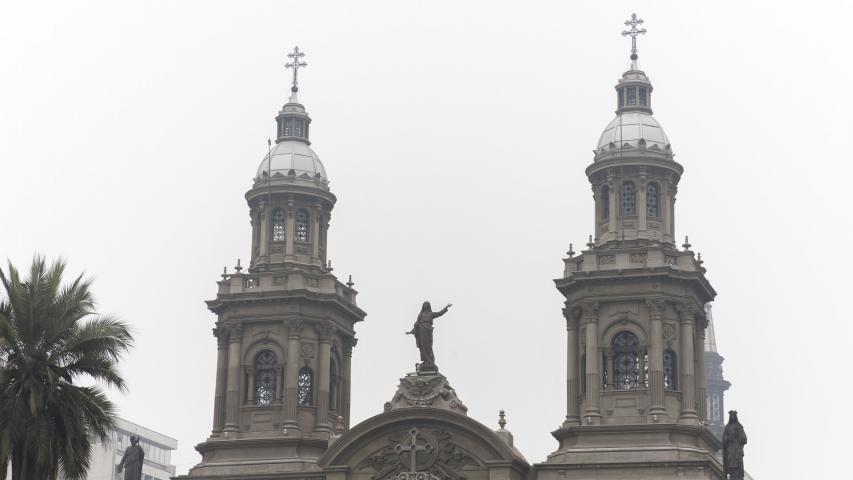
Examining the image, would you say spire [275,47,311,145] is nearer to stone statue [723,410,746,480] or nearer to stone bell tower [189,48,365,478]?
stone bell tower [189,48,365,478]

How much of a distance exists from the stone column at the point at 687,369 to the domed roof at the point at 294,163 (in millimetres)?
19437

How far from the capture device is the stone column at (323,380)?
74938mm

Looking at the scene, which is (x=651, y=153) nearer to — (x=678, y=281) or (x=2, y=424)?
(x=678, y=281)

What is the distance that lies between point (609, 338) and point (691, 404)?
445cm

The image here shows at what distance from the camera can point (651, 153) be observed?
237ft

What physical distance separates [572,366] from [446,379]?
18.1 ft

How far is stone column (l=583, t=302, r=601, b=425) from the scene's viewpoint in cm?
6900

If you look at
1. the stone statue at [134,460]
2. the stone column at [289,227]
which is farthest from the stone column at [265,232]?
the stone statue at [134,460]

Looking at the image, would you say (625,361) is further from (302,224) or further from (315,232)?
(302,224)

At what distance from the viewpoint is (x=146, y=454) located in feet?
497

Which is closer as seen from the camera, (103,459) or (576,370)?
(576,370)

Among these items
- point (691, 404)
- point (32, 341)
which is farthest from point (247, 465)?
point (32, 341)

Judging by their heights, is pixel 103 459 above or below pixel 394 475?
above

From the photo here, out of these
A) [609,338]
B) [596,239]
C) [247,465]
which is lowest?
[247,465]
